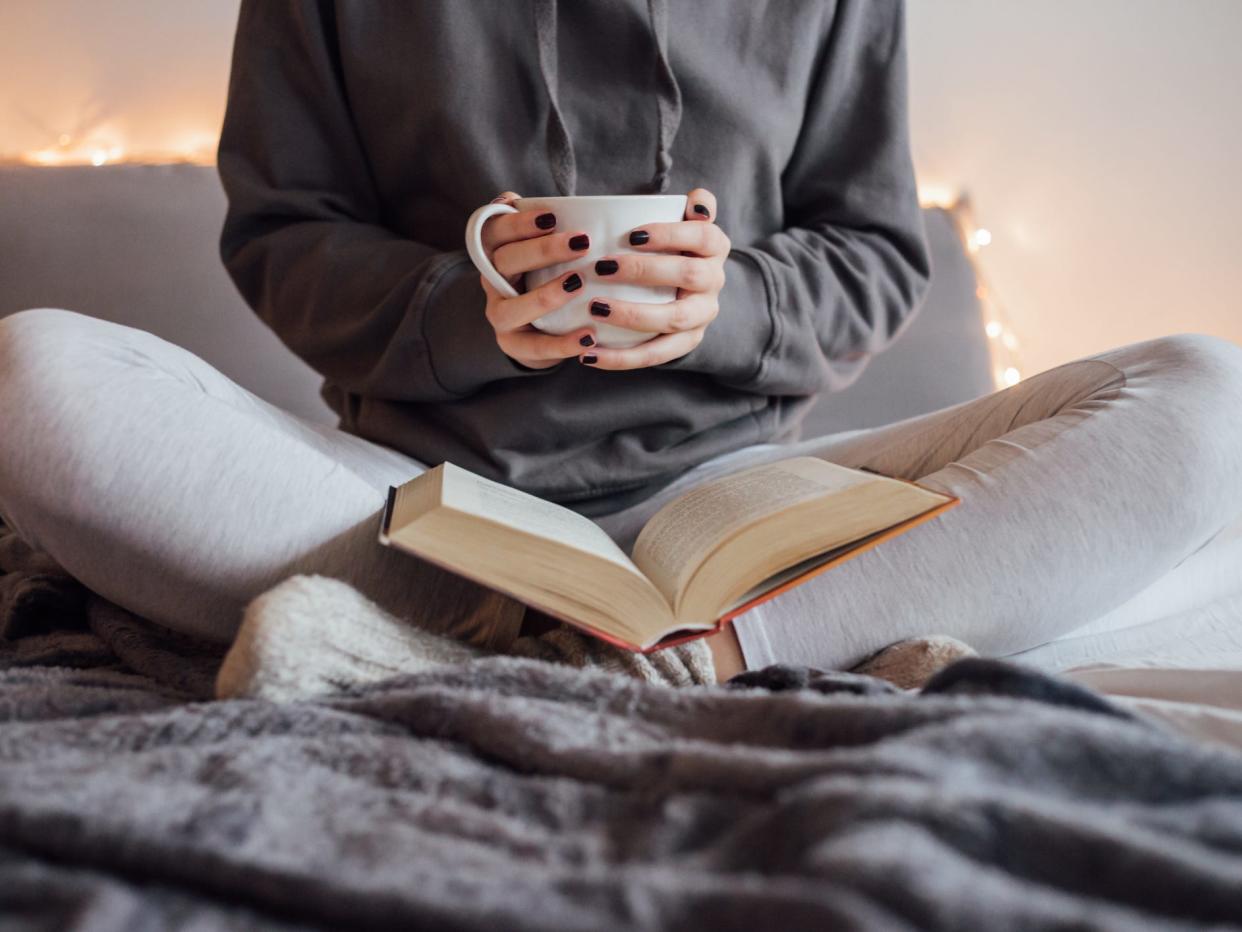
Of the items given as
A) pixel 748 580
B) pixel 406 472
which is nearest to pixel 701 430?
pixel 406 472

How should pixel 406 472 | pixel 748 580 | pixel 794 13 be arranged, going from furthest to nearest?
pixel 794 13 → pixel 406 472 → pixel 748 580

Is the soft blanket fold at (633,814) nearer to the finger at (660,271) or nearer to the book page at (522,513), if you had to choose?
the book page at (522,513)

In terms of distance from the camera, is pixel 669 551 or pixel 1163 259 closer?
pixel 669 551

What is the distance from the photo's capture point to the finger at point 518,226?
2.02ft

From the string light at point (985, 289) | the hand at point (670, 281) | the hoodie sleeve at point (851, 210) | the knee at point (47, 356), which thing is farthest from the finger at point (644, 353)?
the string light at point (985, 289)

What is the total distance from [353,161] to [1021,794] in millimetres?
871

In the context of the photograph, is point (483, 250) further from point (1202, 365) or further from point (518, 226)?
point (1202, 365)

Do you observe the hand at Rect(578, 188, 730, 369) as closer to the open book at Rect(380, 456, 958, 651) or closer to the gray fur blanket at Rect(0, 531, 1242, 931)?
the open book at Rect(380, 456, 958, 651)

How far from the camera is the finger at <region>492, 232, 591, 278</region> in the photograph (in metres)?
0.61

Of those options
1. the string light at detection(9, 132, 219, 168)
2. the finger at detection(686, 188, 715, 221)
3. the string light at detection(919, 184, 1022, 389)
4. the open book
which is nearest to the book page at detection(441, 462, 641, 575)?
the open book

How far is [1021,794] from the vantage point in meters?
0.33

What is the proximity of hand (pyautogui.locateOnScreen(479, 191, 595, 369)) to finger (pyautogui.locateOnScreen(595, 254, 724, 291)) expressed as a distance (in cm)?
2

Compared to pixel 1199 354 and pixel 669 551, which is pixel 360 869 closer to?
pixel 669 551

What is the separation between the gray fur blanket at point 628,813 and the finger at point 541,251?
0.27 metres
